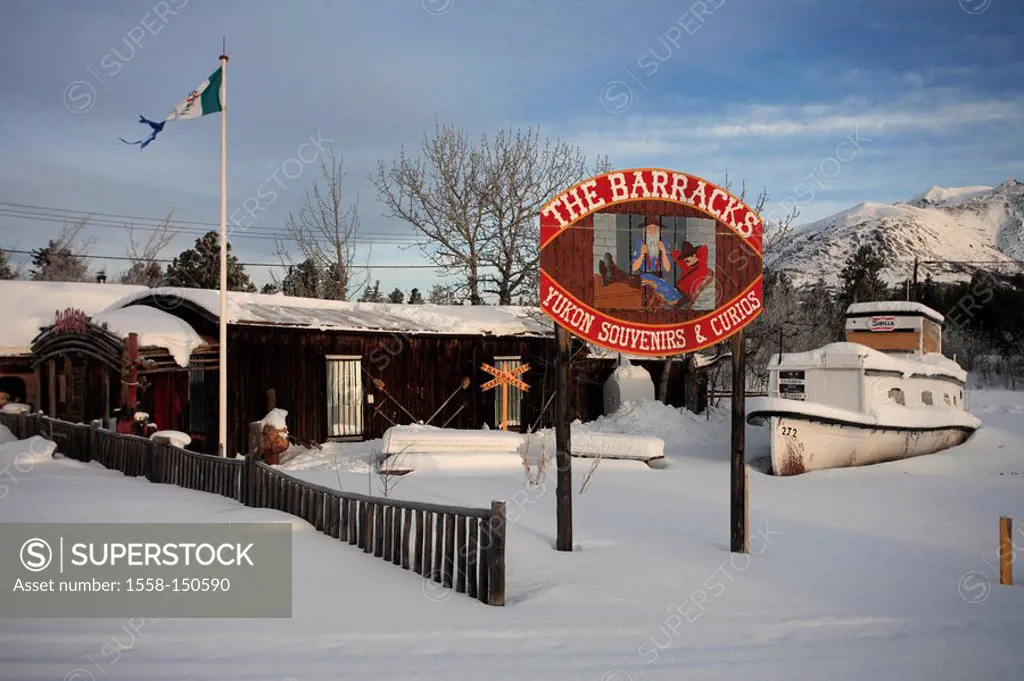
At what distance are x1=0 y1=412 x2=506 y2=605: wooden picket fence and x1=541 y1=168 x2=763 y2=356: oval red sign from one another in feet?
9.95

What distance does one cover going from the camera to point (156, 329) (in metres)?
17.8

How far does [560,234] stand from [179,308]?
43.6 ft

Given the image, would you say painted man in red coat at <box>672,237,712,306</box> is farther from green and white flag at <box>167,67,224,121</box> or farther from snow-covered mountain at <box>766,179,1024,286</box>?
snow-covered mountain at <box>766,179,1024,286</box>

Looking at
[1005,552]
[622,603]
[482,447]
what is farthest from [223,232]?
[1005,552]

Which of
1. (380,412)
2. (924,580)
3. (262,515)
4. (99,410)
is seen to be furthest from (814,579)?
(99,410)

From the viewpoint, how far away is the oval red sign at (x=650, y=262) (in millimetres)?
10023

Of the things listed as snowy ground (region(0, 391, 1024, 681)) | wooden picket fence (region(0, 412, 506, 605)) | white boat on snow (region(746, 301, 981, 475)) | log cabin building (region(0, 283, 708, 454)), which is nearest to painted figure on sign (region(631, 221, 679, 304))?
snowy ground (region(0, 391, 1024, 681))

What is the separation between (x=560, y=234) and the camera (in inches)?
395

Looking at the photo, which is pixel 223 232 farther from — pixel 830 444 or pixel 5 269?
pixel 5 269

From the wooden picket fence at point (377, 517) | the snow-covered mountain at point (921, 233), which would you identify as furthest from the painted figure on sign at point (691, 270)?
the snow-covered mountain at point (921, 233)

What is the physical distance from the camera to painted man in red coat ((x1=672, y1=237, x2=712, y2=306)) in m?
10.4

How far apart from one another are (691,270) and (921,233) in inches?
6385

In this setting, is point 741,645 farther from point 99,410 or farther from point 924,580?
point 99,410

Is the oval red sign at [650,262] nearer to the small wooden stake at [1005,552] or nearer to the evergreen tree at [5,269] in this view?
the small wooden stake at [1005,552]
